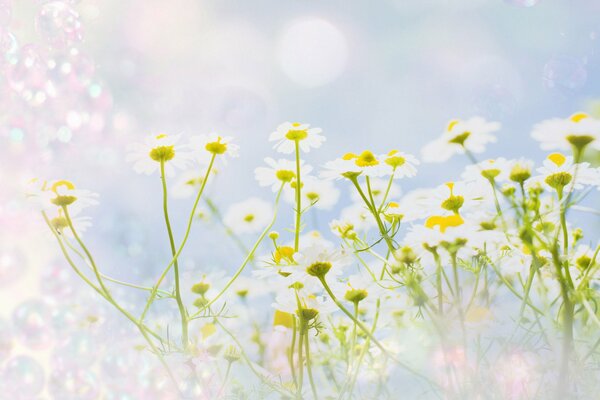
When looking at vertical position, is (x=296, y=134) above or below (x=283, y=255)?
above

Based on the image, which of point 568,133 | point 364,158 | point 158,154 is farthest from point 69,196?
point 568,133

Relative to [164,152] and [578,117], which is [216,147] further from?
[578,117]

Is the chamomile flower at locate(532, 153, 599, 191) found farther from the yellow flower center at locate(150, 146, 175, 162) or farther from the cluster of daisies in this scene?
the yellow flower center at locate(150, 146, 175, 162)

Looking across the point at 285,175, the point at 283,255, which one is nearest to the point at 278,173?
the point at 285,175

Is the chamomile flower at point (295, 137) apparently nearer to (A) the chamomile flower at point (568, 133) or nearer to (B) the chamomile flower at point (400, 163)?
(B) the chamomile flower at point (400, 163)

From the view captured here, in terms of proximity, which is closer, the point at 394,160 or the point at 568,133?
the point at 568,133

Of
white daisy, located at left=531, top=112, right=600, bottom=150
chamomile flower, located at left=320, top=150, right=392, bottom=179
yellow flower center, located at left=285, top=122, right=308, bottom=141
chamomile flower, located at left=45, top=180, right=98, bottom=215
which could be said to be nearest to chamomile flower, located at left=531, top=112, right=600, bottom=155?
white daisy, located at left=531, top=112, right=600, bottom=150
